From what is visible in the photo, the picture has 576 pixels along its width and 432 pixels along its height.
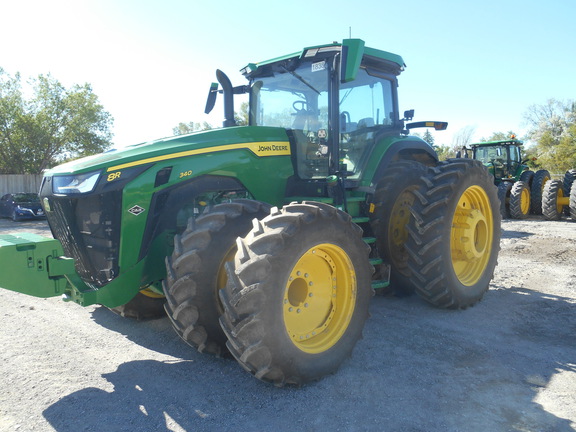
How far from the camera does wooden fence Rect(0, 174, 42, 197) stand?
23.3 metres

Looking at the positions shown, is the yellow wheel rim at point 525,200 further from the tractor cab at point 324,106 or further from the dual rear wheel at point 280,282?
the dual rear wheel at point 280,282

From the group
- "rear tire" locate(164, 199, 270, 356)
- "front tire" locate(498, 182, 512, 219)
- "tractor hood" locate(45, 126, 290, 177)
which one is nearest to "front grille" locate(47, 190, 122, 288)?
"tractor hood" locate(45, 126, 290, 177)

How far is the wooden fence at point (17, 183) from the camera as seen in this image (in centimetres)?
2327

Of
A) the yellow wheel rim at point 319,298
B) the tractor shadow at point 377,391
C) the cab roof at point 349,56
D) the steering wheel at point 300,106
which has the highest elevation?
the cab roof at point 349,56

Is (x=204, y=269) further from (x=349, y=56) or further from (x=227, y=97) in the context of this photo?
(x=227, y=97)

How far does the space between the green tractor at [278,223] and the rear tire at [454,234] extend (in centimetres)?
2

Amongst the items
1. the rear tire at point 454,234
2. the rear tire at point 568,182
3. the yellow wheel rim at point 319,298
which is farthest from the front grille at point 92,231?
the rear tire at point 568,182

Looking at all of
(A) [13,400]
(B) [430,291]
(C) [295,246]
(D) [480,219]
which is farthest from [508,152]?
(A) [13,400]

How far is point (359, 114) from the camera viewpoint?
5227 mm

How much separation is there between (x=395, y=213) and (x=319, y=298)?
6.90 feet

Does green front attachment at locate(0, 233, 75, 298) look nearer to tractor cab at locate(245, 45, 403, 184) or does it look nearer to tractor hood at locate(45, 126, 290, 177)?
tractor hood at locate(45, 126, 290, 177)

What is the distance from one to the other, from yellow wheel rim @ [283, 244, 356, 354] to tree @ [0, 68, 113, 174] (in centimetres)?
2527

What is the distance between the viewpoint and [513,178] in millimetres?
16969

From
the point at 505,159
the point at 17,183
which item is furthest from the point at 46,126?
the point at 505,159
